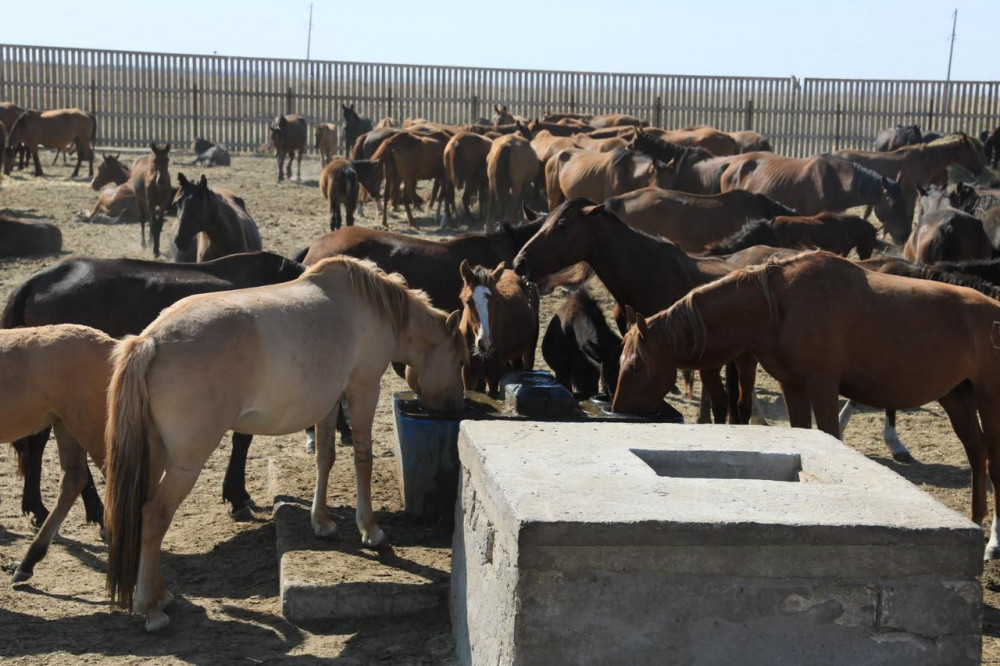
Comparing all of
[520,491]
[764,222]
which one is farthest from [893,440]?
[520,491]

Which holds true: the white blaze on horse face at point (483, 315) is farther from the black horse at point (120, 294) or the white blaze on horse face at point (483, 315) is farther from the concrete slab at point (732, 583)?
the concrete slab at point (732, 583)

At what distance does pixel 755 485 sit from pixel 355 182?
1384 cm

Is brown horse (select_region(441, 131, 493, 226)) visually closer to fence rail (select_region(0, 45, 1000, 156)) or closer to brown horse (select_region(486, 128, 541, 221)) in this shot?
brown horse (select_region(486, 128, 541, 221))

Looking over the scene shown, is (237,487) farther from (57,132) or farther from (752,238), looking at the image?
(57,132)

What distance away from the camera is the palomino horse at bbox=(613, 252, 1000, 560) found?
608 centimetres

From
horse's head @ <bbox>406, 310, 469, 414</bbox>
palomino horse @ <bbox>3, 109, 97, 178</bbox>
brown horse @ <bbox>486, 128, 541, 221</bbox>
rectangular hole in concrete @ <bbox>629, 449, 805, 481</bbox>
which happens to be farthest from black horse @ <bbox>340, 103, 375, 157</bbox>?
rectangular hole in concrete @ <bbox>629, 449, 805, 481</bbox>

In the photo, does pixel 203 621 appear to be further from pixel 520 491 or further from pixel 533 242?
pixel 533 242

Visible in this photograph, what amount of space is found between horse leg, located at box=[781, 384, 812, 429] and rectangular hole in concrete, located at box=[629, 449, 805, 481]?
1.54 metres

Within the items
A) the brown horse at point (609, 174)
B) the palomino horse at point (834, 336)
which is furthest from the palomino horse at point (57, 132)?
the palomino horse at point (834, 336)

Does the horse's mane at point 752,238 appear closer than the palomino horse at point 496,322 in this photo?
No

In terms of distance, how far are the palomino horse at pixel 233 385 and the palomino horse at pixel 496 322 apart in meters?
1.22

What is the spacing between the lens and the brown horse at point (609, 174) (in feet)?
56.4

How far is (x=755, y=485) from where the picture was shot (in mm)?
4223

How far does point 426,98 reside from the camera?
34781 millimetres
